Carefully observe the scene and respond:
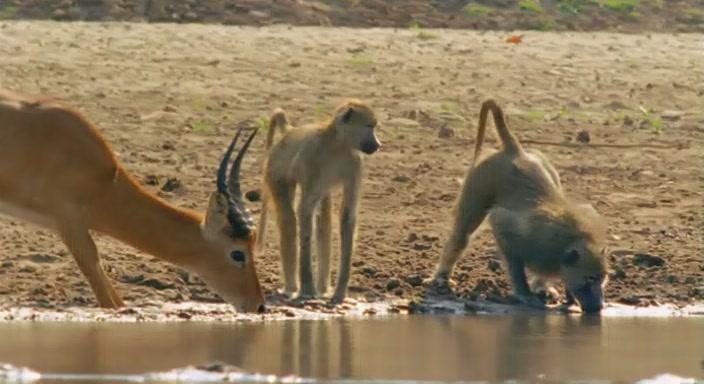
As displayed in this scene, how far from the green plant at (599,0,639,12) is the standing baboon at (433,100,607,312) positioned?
978cm

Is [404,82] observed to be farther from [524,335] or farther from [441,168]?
[524,335]

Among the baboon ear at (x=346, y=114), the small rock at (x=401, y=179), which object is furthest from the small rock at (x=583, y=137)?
the baboon ear at (x=346, y=114)

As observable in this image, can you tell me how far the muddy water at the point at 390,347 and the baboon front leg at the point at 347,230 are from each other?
57cm

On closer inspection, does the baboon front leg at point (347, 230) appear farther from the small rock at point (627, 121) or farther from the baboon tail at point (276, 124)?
the small rock at point (627, 121)

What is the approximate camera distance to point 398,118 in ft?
63.2

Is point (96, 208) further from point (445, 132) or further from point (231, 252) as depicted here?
point (445, 132)

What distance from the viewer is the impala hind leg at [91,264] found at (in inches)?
552

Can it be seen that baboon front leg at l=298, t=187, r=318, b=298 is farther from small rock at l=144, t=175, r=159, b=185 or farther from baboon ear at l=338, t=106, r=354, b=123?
small rock at l=144, t=175, r=159, b=185

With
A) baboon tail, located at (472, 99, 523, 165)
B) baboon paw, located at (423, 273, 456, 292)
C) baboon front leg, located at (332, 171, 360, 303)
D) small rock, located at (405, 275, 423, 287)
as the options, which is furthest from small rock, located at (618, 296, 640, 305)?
baboon front leg, located at (332, 171, 360, 303)

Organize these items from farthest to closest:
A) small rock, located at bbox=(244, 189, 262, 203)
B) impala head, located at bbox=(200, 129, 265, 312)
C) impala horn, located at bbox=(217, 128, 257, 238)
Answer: small rock, located at bbox=(244, 189, 262, 203) → impala head, located at bbox=(200, 129, 265, 312) → impala horn, located at bbox=(217, 128, 257, 238)

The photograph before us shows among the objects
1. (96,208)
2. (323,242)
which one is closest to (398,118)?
(323,242)

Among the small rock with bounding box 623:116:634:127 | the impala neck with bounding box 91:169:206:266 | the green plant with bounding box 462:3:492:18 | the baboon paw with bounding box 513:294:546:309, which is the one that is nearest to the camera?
the impala neck with bounding box 91:169:206:266

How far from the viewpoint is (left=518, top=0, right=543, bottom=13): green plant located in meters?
24.8

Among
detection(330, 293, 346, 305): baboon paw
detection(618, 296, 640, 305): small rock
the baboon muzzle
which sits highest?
the baboon muzzle
